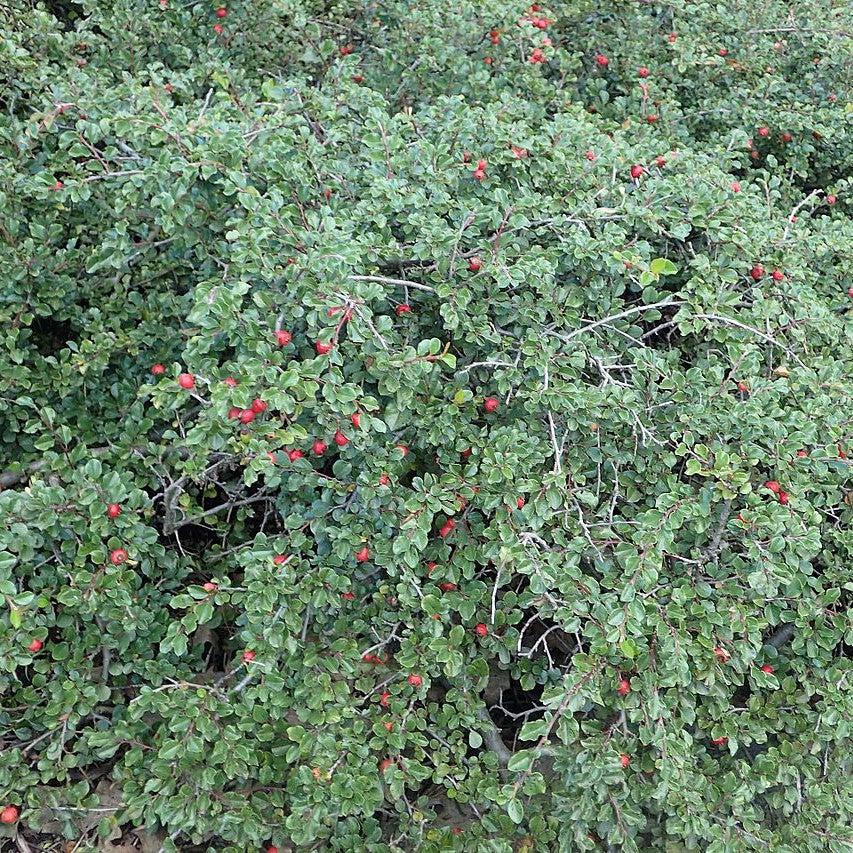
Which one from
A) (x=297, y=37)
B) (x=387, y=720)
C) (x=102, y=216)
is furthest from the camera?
(x=297, y=37)

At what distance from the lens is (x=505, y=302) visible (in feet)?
7.64

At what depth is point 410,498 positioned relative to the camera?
215 cm

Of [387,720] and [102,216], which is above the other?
[102,216]

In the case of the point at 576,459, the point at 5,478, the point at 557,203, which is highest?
the point at 557,203

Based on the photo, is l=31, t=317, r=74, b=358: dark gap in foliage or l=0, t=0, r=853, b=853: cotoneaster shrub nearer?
l=0, t=0, r=853, b=853: cotoneaster shrub

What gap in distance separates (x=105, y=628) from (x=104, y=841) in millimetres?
564

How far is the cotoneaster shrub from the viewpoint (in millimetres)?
2070

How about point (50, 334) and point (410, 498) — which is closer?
point (410, 498)

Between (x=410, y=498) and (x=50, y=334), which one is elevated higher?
(x=410, y=498)

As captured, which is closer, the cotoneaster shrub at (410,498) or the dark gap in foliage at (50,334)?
the cotoneaster shrub at (410,498)

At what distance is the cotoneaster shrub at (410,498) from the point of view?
207 cm

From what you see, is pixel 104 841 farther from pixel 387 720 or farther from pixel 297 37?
pixel 297 37

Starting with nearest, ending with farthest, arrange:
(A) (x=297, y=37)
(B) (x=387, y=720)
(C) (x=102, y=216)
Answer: (B) (x=387, y=720), (C) (x=102, y=216), (A) (x=297, y=37)

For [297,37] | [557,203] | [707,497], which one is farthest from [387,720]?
[297,37]
